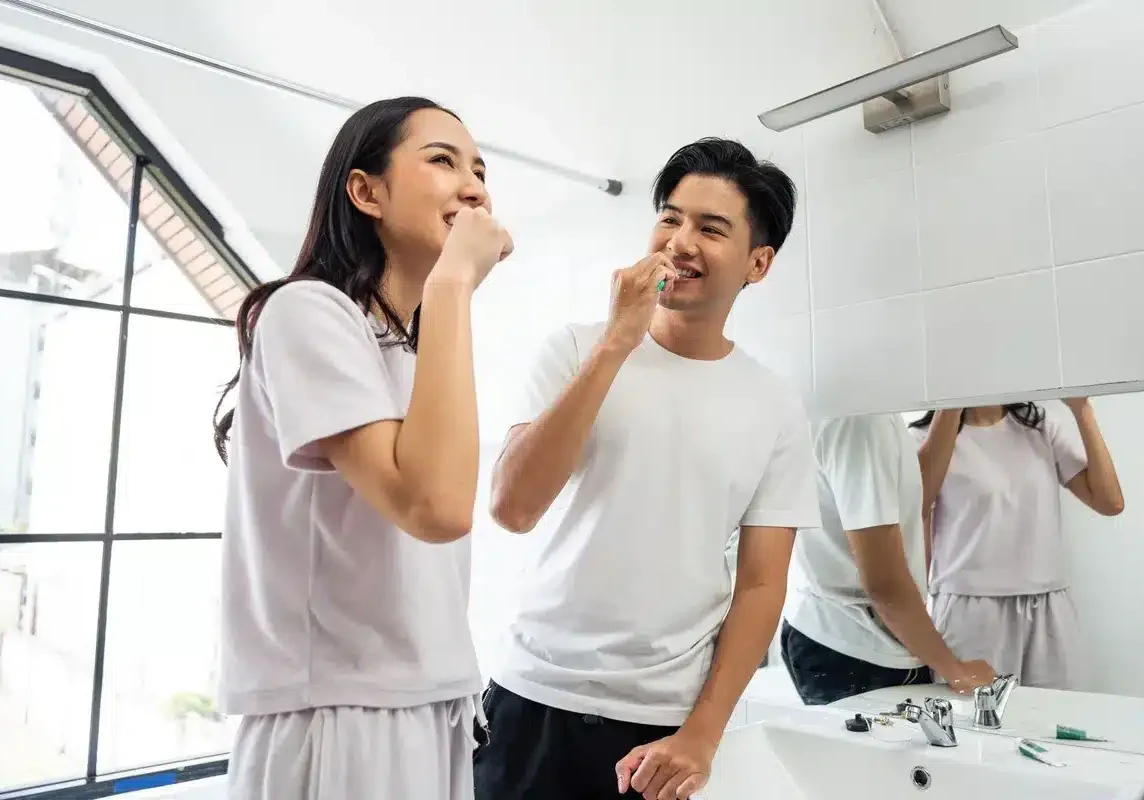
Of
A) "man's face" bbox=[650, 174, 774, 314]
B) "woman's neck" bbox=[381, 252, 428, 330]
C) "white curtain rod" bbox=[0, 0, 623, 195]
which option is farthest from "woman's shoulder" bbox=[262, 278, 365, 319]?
"white curtain rod" bbox=[0, 0, 623, 195]

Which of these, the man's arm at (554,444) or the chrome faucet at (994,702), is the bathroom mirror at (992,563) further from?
the man's arm at (554,444)

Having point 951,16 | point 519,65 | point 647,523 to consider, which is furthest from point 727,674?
point 519,65

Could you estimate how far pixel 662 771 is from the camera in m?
1.09

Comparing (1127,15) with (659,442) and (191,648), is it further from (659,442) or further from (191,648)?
(191,648)

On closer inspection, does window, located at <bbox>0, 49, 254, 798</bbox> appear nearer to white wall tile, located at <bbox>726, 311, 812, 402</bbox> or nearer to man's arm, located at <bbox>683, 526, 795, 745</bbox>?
white wall tile, located at <bbox>726, 311, 812, 402</bbox>

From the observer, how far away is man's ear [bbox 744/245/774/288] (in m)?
1.42

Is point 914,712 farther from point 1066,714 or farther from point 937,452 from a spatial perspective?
point 937,452

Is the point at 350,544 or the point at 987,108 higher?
the point at 987,108

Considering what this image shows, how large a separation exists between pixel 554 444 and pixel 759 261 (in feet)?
1.75

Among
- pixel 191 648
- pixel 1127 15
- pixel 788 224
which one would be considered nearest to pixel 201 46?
pixel 191 648

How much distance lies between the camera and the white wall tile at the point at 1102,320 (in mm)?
1240

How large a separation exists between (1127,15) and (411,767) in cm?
139

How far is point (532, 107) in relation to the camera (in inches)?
90.8

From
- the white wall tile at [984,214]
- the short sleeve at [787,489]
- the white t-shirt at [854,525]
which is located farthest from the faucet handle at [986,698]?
the white wall tile at [984,214]
